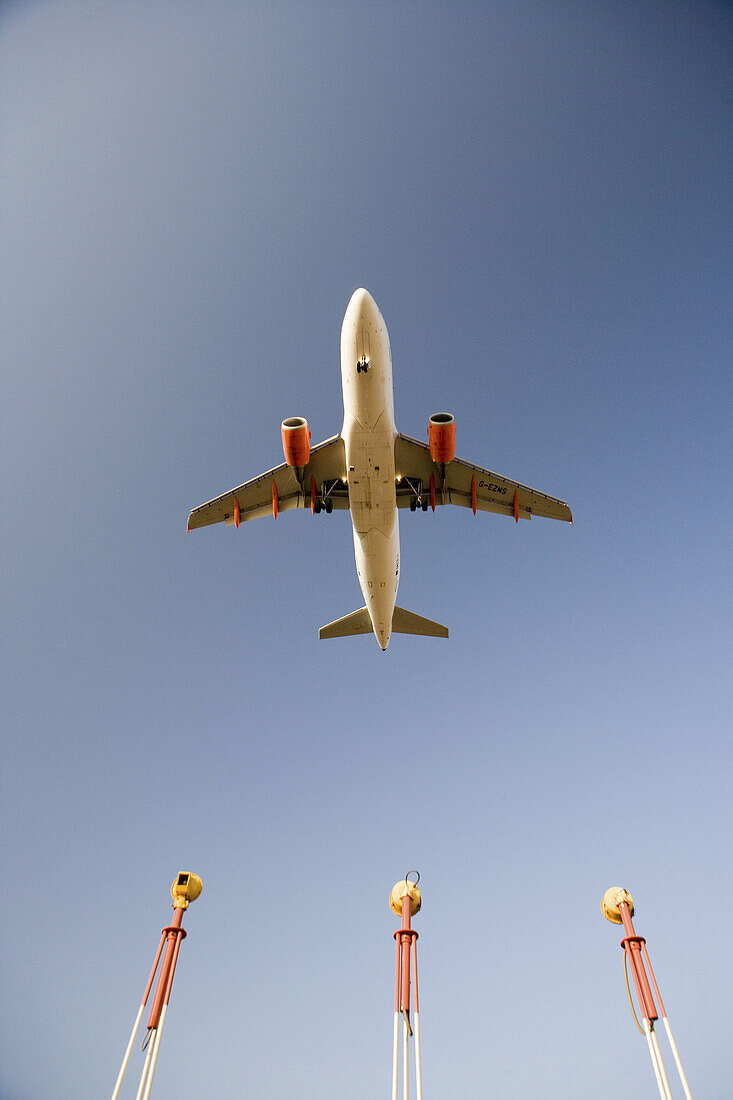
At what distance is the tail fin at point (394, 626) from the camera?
109ft

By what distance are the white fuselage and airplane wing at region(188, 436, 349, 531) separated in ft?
11.3

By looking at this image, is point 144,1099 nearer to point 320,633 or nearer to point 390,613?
point 390,613

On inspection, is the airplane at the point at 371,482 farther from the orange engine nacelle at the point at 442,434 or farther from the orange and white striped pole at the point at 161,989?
the orange and white striped pole at the point at 161,989

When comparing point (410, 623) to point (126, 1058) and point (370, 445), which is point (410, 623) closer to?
point (370, 445)

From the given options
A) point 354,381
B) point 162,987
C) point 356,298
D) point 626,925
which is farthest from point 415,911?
point 356,298

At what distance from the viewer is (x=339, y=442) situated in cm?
2789

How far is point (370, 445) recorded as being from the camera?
23484mm

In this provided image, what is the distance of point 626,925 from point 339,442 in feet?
73.6

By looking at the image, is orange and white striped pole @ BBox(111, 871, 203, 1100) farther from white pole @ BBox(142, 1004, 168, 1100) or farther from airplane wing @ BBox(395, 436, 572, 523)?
airplane wing @ BBox(395, 436, 572, 523)

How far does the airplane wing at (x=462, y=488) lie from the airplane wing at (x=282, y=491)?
3.02 metres

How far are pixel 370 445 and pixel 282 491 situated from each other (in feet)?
24.3

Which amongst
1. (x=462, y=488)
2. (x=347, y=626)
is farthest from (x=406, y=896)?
(x=347, y=626)

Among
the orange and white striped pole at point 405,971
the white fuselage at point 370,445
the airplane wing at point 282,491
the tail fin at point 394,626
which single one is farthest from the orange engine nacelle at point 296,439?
the orange and white striped pole at point 405,971

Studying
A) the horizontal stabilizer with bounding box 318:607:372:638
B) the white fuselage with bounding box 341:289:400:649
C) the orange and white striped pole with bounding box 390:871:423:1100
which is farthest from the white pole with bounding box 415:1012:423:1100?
the horizontal stabilizer with bounding box 318:607:372:638
